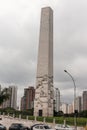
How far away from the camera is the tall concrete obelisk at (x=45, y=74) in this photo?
2581 inches

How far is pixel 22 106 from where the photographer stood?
150m

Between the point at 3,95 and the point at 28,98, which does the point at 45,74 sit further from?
the point at 28,98

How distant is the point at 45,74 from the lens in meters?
65.9

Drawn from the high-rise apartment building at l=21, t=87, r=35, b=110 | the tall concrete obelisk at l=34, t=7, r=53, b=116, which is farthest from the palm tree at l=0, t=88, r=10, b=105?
the high-rise apartment building at l=21, t=87, r=35, b=110

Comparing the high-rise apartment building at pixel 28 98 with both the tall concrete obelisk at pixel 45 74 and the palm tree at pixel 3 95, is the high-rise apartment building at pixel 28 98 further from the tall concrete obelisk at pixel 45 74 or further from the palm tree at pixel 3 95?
the palm tree at pixel 3 95

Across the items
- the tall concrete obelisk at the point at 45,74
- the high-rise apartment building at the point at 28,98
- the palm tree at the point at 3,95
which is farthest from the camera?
the high-rise apartment building at the point at 28,98

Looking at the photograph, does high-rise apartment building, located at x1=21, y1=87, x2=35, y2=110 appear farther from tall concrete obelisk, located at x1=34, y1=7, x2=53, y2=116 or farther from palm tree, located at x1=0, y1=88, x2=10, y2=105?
palm tree, located at x1=0, y1=88, x2=10, y2=105

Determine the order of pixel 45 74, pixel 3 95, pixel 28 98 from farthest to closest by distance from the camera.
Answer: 1. pixel 28 98
2. pixel 45 74
3. pixel 3 95

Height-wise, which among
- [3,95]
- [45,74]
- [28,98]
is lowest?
[3,95]

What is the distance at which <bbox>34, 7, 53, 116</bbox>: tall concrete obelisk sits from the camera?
65.6 meters

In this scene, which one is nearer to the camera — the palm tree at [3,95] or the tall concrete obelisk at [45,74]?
the palm tree at [3,95]

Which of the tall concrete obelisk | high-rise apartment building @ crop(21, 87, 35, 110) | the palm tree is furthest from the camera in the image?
high-rise apartment building @ crop(21, 87, 35, 110)

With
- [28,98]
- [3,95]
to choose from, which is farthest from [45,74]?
[28,98]

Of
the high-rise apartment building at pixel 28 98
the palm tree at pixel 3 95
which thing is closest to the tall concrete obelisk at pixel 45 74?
the palm tree at pixel 3 95
